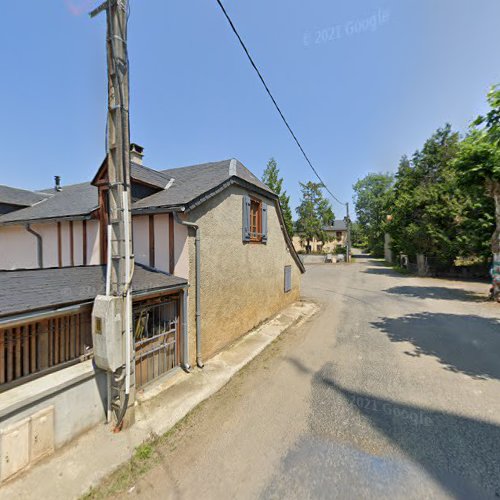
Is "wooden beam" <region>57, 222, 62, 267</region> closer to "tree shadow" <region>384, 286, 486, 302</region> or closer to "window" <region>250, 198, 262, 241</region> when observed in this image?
"window" <region>250, 198, 262, 241</region>

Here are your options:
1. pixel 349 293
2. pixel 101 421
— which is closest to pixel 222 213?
pixel 101 421

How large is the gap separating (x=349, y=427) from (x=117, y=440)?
140 inches

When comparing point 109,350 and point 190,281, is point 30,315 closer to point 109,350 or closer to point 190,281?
point 109,350

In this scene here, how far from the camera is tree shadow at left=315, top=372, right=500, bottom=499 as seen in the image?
9.97 feet

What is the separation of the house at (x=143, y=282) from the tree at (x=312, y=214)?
2822 cm

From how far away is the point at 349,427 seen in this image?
4.04m

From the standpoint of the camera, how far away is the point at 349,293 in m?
15.2

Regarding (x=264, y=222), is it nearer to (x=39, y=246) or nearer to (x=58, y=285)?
(x=58, y=285)

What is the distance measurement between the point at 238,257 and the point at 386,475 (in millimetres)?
5521

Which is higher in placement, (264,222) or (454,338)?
(264,222)

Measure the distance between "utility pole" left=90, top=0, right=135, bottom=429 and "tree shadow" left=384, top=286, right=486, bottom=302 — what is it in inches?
586

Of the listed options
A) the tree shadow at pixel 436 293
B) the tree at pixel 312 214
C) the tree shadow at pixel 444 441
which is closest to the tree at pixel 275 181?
the tree at pixel 312 214

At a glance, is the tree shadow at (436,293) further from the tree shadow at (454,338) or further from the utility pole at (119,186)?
the utility pole at (119,186)

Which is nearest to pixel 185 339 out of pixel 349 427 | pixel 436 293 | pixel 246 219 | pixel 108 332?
pixel 108 332
